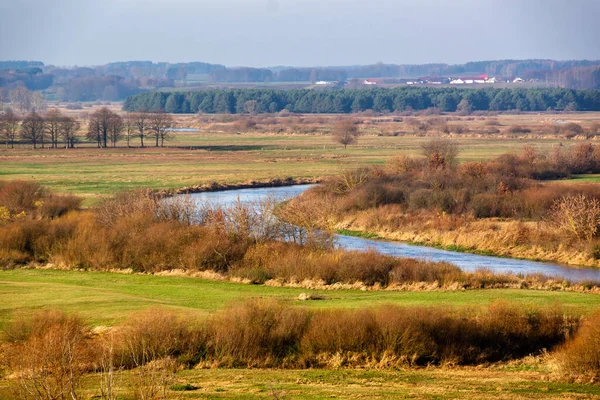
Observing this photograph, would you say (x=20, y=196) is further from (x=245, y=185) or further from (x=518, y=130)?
(x=518, y=130)

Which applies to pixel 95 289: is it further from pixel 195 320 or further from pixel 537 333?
pixel 537 333

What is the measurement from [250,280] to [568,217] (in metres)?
19.5

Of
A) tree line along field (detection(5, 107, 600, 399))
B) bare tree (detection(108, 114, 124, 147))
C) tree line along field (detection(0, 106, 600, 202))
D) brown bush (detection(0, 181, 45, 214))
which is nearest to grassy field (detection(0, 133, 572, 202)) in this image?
tree line along field (detection(0, 106, 600, 202))

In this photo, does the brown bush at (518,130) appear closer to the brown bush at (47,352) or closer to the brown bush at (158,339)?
the brown bush at (158,339)

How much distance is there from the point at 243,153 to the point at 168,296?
7219 centimetres

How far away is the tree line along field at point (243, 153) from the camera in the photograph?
77.3 metres

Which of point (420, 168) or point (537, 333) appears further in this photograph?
point (420, 168)

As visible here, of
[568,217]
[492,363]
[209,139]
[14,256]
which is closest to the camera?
[492,363]

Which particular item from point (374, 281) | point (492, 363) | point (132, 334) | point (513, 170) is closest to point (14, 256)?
point (374, 281)

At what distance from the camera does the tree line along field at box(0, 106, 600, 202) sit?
77.3m

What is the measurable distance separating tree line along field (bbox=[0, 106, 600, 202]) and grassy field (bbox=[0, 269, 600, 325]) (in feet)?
87.2

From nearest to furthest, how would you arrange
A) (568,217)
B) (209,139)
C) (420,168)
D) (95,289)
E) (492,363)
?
(492,363) → (95,289) → (568,217) → (420,168) → (209,139)

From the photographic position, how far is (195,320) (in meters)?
25.9

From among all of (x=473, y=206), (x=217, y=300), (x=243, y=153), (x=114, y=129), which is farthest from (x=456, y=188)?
(x=114, y=129)
